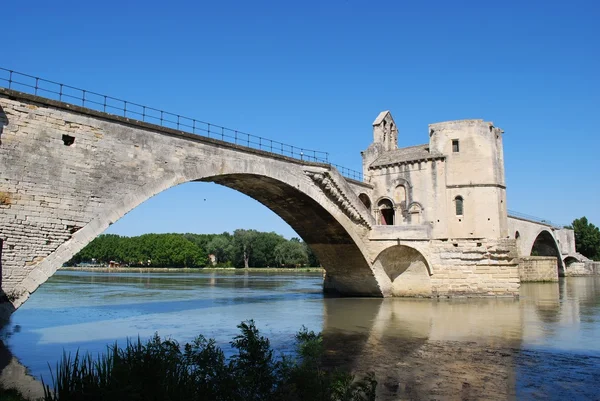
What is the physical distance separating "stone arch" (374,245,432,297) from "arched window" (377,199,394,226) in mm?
3828

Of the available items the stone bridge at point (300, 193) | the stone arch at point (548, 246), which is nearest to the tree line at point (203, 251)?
the stone arch at point (548, 246)

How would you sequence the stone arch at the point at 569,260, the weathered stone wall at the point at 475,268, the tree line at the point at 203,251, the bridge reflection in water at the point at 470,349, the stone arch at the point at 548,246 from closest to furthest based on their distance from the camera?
the bridge reflection in water at the point at 470,349 < the weathered stone wall at the point at 475,268 < the stone arch at the point at 548,246 < the stone arch at the point at 569,260 < the tree line at the point at 203,251

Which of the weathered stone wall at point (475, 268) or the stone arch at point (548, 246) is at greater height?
the stone arch at point (548, 246)

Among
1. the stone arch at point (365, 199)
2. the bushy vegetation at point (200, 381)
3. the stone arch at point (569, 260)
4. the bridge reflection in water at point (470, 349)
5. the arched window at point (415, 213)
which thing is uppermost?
the stone arch at point (365, 199)

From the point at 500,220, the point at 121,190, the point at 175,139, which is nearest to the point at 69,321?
the point at 121,190

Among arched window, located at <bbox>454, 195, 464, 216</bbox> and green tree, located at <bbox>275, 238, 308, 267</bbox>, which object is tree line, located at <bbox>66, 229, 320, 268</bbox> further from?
arched window, located at <bbox>454, 195, 464, 216</bbox>

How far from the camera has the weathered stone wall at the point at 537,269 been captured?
1881 inches

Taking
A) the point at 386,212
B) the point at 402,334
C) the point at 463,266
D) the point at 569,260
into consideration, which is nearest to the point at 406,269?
the point at 463,266

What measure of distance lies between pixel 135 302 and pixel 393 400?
21.5m

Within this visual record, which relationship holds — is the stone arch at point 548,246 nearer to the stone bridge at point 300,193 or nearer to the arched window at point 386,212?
the arched window at point 386,212

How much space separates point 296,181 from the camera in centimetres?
2542

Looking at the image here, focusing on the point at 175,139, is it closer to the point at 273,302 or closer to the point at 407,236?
the point at 273,302

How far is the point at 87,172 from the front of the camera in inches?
640

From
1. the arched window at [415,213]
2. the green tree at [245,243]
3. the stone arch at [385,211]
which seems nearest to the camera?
the arched window at [415,213]
